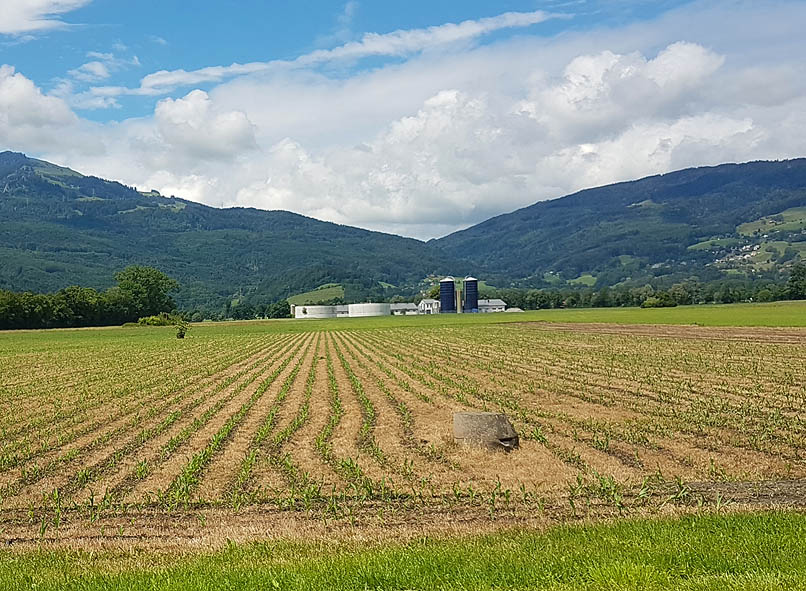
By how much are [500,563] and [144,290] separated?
14566 cm

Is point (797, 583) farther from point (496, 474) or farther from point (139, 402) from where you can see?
point (139, 402)

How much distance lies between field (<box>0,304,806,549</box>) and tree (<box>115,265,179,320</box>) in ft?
368

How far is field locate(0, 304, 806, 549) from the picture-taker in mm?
11336

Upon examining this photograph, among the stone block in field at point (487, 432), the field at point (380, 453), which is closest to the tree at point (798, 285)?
the field at point (380, 453)

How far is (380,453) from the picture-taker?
1606 centimetres

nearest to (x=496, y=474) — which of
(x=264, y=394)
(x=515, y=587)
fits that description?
(x=515, y=587)

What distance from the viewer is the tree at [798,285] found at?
146m

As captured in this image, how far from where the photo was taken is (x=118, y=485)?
13969 mm

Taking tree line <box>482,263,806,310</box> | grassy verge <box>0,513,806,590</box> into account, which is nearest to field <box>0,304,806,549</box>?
grassy verge <box>0,513,806,590</box>

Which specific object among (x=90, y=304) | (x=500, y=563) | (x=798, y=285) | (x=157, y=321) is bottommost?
(x=500, y=563)

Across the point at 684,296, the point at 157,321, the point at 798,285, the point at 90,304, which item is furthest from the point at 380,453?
the point at 684,296

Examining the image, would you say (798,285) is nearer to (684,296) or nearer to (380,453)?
(684,296)

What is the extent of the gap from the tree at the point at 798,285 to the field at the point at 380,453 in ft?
415

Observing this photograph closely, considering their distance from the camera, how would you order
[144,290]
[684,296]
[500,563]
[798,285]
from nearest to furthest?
1. [500,563]
2. [144,290]
3. [798,285]
4. [684,296]
